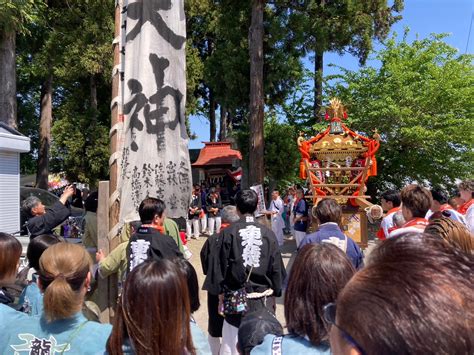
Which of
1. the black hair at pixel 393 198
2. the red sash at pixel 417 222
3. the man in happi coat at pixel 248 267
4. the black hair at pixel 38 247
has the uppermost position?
the black hair at pixel 393 198

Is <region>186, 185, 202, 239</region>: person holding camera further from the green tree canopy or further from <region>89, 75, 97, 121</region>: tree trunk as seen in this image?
the green tree canopy

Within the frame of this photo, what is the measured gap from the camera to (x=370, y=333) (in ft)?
2.39

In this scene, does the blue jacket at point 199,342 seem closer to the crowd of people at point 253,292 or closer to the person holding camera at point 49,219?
the crowd of people at point 253,292

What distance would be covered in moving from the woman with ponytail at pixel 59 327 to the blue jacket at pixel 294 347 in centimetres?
67

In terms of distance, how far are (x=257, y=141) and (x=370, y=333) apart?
10732mm

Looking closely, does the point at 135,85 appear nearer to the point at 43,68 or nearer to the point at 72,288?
the point at 72,288

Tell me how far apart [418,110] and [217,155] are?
9.25m

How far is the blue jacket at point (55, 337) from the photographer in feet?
5.80

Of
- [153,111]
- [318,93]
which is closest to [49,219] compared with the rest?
[153,111]

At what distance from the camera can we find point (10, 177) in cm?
698

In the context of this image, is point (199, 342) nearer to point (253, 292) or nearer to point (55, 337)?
point (55, 337)

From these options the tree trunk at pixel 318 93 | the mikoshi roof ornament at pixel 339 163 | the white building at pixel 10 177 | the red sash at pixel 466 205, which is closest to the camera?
the red sash at pixel 466 205

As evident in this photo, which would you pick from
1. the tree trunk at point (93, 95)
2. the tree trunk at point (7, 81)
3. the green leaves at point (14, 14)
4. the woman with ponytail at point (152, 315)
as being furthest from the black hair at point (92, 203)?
the tree trunk at point (93, 95)

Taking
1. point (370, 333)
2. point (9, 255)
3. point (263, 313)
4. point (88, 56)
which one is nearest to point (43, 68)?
point (88, 56)
